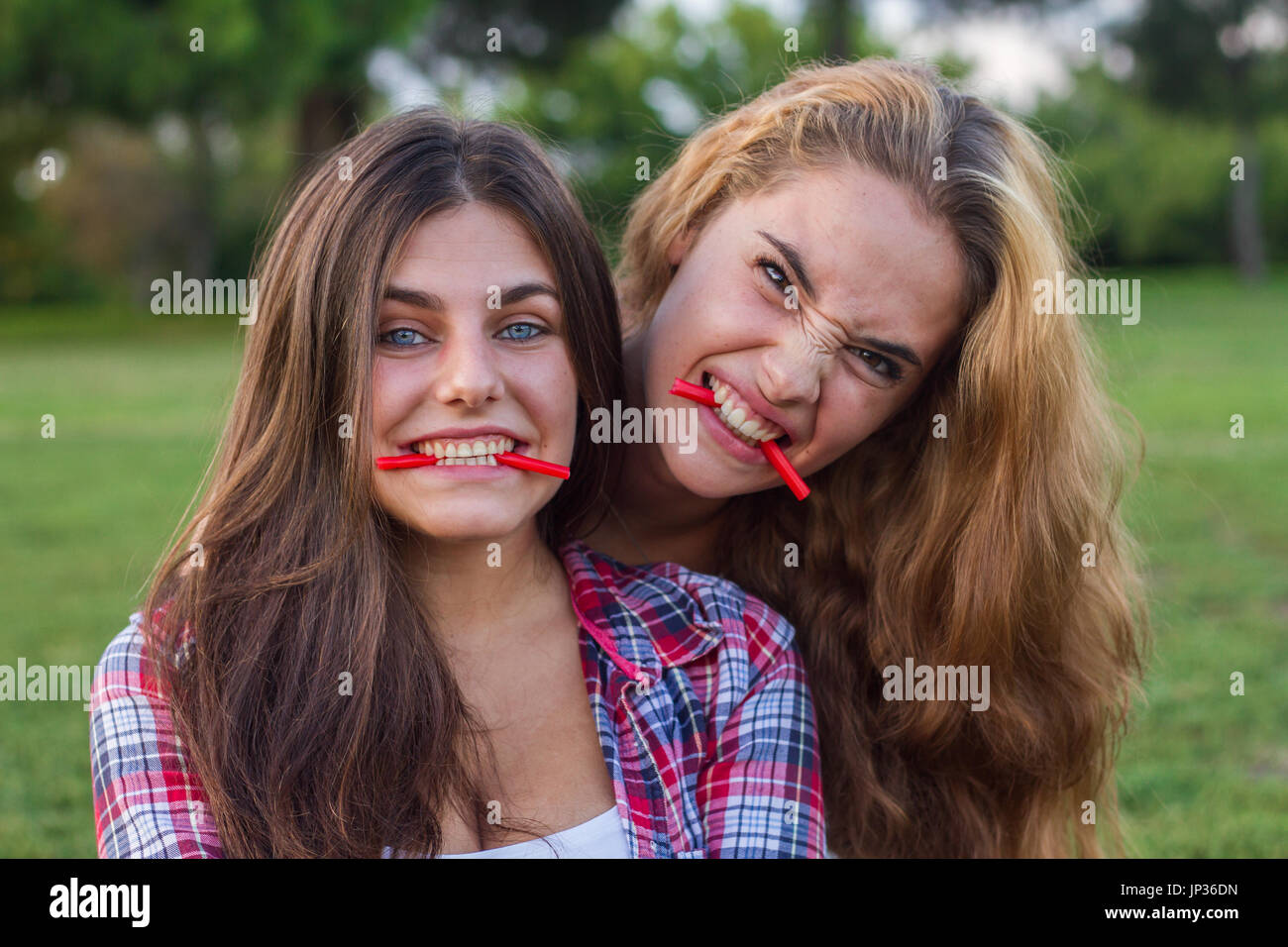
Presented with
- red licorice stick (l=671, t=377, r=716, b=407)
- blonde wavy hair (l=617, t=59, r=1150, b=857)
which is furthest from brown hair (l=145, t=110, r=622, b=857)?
blonde wavy hair (l=617, t=59, r=1150, b=857)

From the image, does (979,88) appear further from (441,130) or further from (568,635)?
(568,635)

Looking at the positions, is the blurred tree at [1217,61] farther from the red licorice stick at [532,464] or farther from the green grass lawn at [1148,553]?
the red licorice stick at [532,464]

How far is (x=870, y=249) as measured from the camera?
85.0 inches

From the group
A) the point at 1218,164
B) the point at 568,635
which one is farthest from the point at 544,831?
the point at 1218,164

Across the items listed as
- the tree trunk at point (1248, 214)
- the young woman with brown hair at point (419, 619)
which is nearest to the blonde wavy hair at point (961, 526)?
the young woman with brown hair at point (419, 619)

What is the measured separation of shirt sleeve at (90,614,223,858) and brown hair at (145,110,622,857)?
32mm

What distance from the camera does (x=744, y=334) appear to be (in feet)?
7.20

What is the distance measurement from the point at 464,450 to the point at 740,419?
0.59m

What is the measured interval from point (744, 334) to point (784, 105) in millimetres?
572

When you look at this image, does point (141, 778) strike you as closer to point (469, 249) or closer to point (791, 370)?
point (469, 249)

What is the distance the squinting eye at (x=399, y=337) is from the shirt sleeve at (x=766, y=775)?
797 mm

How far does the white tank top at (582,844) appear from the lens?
6.19 ft

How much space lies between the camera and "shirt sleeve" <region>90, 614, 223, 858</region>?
1.76m

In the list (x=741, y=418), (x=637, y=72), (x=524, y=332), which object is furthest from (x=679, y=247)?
(x=637, y=72)
